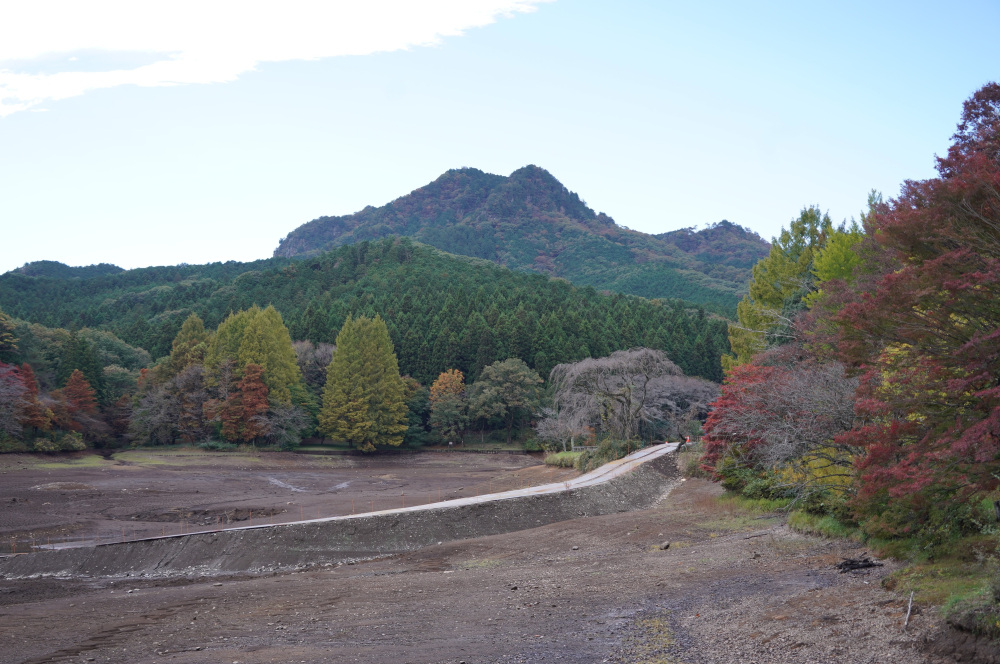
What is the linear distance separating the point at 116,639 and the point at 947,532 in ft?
47.1

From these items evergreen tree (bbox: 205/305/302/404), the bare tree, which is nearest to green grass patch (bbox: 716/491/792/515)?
the bare tree

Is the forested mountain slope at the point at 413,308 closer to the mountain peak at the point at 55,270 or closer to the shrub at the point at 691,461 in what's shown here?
the shrub at the point at 691,461

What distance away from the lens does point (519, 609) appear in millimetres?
13891

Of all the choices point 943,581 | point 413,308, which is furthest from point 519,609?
point 413,308

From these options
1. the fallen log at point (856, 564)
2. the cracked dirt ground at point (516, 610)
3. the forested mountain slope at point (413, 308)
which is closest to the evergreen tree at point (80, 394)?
the forested mountain slope at point (413, 308)

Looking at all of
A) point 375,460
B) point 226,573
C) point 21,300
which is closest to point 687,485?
point 226,573

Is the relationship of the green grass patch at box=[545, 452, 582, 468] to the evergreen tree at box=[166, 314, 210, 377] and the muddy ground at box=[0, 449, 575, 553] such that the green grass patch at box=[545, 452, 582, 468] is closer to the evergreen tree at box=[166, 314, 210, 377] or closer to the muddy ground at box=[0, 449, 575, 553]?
the muddy ground at box=[0, 449, 575, 553]

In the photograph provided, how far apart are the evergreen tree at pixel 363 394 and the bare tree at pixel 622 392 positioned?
22.2 m

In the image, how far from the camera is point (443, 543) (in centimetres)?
2405

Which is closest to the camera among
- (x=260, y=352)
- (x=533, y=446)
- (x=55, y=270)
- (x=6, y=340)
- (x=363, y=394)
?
(x=6, y=340)

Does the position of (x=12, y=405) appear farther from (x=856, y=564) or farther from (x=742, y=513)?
(x=856, y=564)

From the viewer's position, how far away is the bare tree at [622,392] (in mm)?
44688

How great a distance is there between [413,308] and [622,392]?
51724 mm

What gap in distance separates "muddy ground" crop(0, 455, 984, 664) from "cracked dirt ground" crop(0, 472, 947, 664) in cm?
5
